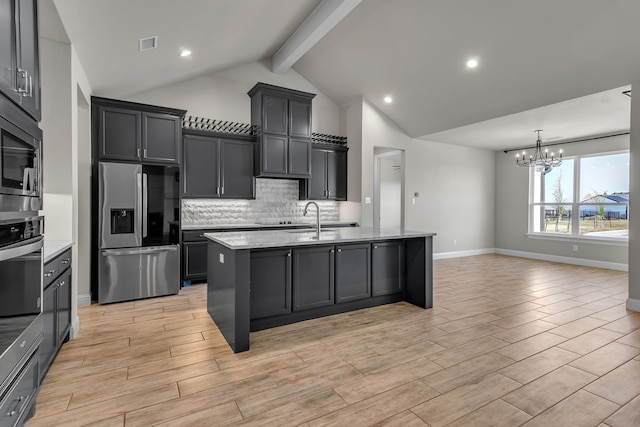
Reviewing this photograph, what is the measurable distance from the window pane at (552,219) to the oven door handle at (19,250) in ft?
29.1

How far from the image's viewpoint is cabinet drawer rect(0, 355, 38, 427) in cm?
141

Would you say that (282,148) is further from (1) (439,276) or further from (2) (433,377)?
(2) (433,377)

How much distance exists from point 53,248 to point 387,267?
10.5ft

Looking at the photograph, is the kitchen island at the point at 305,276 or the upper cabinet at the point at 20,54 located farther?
the kitchen island at the point at 305,276

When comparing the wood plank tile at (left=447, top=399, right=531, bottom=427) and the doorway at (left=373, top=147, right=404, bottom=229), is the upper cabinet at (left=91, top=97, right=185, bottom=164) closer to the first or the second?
the wood plank tile at (left=447, top=399, right=531, bottom=427)

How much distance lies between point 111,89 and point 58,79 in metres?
1.62

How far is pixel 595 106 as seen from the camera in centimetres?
489

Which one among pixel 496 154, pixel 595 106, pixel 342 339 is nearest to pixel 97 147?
pixel 342 339

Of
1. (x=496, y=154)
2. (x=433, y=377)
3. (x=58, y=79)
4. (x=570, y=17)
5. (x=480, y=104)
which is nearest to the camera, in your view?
(x=433, y=377)

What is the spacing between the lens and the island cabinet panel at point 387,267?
12.9ft

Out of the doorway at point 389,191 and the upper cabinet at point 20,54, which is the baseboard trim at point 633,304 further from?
the upper cabinet at point 20,54

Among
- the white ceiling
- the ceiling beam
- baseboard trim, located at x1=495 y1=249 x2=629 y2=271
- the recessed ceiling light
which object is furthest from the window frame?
the ceiling beam

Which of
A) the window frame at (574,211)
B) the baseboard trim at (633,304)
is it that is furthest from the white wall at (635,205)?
the window frame at (574,211)

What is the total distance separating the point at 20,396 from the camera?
1561 mm
